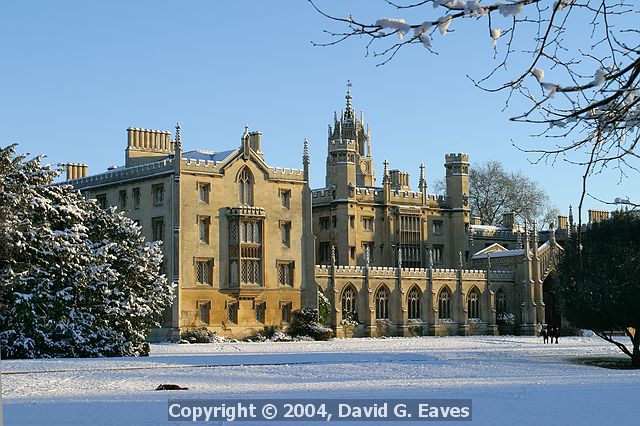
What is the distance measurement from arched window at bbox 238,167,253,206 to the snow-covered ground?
1779cm

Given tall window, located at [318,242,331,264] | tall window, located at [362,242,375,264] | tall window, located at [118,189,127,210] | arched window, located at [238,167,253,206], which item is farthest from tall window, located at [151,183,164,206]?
tall window, located at [362,242,375,264]

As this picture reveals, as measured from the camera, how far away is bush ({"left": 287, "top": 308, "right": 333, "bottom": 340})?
46.0 metres

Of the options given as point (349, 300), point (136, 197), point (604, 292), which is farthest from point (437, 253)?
point (604, 292)

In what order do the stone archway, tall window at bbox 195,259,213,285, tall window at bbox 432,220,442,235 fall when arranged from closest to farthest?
tall window at bbox 195,259,213,285
the stone archway
tall window at bbox 432,220,442,235

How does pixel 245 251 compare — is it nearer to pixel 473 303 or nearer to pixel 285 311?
pixel 285 311

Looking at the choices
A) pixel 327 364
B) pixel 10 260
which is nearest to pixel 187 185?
pixel 10 260

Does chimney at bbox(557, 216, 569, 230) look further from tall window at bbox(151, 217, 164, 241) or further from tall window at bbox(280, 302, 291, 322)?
tall window at bbox(151, 217, 164, 241)

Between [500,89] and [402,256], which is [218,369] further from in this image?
[402,256]

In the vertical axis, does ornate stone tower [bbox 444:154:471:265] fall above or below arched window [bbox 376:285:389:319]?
above

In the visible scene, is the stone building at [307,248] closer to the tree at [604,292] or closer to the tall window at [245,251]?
the tall window at [245,251]

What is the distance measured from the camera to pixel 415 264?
195 feet

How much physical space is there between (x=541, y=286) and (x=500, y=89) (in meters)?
52.2

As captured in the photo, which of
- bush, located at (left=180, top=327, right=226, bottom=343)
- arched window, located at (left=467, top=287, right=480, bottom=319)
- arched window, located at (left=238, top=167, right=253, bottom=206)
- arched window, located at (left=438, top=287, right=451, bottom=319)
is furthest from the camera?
arched window, located at (left=467, top=287, right=480, bottom=319)

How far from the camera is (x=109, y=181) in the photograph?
4900 cm
